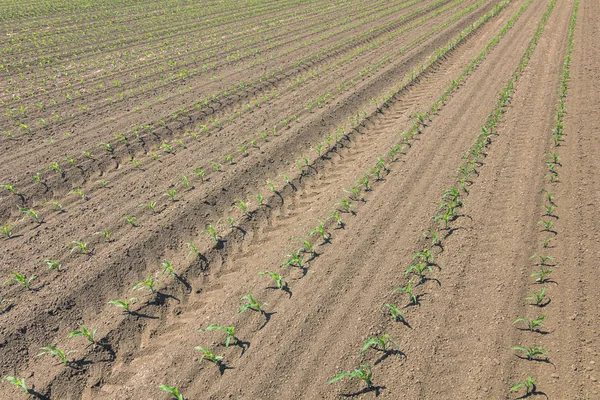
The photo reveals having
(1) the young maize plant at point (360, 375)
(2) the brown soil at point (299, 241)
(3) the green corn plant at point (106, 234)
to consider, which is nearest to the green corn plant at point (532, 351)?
(2) the brown soil at point (299, 241)

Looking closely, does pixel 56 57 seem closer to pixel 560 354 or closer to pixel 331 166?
pixel 331 166

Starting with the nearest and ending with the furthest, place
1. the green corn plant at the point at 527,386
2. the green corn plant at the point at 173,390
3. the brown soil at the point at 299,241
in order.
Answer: the green corn plant at the point at 527,386
the green corn plant at the point at 173,390
the brown soil at the point at 299,241

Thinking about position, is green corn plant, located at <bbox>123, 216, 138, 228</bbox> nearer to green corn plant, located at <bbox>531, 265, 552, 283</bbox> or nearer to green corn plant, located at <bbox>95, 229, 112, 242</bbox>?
green corn plant, located at <bbox>95, 229, 112, 242</bbox>

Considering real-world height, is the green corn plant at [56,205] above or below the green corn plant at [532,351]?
above

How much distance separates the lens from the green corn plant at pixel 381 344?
4738 mm

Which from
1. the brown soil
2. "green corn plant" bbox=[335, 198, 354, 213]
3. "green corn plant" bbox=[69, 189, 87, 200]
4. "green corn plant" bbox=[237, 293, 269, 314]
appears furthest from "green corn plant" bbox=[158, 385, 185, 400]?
"green corn plant" bbox=[69, 189, 87, 200]

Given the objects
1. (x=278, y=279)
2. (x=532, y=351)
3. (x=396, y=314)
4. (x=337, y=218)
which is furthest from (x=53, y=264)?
(x=532, y=351)

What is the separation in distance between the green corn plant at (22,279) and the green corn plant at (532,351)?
7674mm

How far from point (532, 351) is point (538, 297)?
1.00 m

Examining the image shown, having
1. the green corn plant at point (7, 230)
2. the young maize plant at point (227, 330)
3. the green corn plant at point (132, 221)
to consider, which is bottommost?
the young maize plant at point (227, 330)

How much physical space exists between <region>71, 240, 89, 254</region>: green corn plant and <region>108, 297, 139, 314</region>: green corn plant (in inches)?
61.3

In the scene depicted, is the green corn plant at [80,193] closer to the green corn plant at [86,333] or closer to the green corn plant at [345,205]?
the green corn plant at [86,333]

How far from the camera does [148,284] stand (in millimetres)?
5895

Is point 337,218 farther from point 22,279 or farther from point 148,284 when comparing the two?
point 22,279
